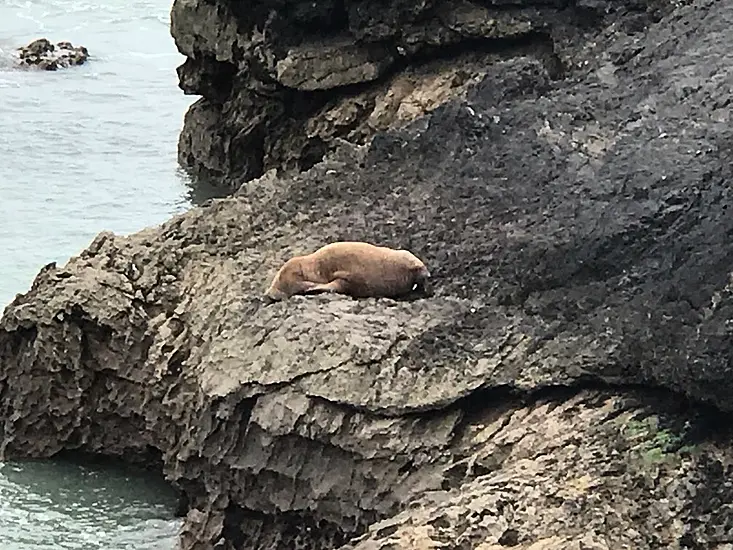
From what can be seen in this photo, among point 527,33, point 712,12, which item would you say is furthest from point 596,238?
point 527,33

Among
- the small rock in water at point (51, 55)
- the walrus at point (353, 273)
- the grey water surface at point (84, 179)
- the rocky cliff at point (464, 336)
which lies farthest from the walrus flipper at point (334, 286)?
the small rock in water at point (51, 55)

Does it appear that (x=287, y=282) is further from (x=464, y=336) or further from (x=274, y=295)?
(x=464, y=336)

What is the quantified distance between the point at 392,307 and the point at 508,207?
653 millimetres

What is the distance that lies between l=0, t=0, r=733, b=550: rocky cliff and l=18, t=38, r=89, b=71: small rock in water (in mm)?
9597

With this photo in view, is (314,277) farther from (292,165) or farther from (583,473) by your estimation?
(292,165)

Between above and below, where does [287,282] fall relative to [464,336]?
below

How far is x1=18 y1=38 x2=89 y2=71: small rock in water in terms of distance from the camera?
50.0 feet

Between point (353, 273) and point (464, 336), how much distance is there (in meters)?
0.69

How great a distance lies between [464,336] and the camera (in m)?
4.23

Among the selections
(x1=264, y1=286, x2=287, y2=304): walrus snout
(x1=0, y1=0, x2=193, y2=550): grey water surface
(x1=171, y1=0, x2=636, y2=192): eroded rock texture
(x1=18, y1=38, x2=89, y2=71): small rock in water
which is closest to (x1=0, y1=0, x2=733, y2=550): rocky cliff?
(x1=264, y1=286, x2=287, y2=304): walrus snout

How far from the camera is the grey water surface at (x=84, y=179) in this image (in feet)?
17.9

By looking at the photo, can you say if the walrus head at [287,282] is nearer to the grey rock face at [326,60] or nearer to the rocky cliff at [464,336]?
the rocky cliff at [464,336]

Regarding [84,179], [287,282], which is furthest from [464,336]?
[84,179]

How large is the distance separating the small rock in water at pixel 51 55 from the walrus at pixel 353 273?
36.3 feet
